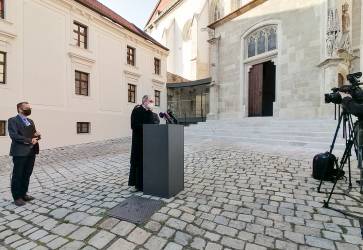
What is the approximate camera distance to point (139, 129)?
4094mm

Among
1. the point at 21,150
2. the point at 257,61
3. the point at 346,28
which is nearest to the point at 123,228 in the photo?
the point at 21,150

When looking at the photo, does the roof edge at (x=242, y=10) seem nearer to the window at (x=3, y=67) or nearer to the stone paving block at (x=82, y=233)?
the window at (x=3, y=67)

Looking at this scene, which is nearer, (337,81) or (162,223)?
(162,223)

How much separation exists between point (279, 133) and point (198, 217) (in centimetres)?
831

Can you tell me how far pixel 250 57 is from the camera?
15.6 m

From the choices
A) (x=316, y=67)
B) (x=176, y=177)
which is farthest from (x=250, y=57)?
(x=176, y=177)

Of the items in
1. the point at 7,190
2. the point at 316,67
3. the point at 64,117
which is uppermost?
the point at 316,67

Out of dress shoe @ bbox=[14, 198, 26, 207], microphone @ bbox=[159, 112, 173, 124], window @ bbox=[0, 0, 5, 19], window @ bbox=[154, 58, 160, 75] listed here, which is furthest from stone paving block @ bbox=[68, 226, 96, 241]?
window @ bbox=[154, 58, 160, 75]

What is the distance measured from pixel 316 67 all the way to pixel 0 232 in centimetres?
1348

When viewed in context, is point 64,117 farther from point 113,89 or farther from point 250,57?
point 250,57

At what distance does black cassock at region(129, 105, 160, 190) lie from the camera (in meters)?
4.07

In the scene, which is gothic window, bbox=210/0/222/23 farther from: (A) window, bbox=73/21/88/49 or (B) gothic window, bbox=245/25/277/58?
(A) window, bbox=73/21/88/49

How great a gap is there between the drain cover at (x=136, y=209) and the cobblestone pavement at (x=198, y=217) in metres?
0.10

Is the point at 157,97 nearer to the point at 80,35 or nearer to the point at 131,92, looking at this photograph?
the point at 131,92
